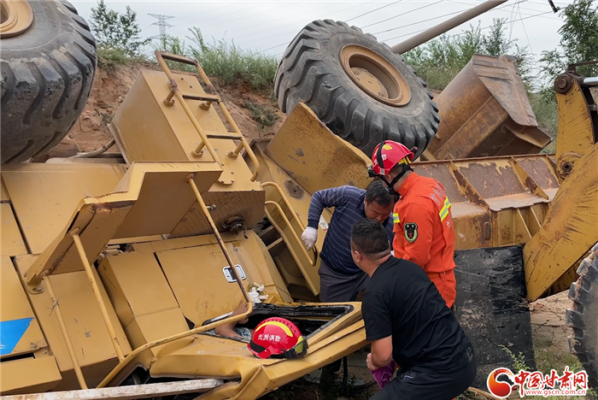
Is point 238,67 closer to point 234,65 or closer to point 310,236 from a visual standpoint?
point 234,65

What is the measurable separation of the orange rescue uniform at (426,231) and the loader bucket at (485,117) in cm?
367

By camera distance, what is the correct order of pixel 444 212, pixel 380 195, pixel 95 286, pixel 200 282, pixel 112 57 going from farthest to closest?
pixel 112 57, pixel 380 195, pixel 200 282, pixel 444 212, pixel 95 286

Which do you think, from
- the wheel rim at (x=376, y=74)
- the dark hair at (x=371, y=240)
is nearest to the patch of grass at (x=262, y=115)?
the wheel rim at (x=376, y=74)

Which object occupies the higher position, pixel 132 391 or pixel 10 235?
pixel 10 235

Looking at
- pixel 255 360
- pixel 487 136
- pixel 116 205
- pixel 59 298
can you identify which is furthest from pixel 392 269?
pixel 487 136

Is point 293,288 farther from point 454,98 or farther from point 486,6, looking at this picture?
point 486,6

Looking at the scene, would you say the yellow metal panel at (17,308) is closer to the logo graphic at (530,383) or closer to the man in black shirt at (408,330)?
the man in black shirt at (408,330)

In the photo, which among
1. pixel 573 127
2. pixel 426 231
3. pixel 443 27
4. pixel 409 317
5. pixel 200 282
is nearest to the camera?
pixel 409 317

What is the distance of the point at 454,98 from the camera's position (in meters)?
7.00

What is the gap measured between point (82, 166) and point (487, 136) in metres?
4.73

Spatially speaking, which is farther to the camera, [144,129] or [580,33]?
[580,33]

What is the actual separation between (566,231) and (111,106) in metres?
6.14

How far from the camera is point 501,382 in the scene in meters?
3.84

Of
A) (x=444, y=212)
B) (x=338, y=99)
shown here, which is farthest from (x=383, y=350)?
(x=338, y=99)
